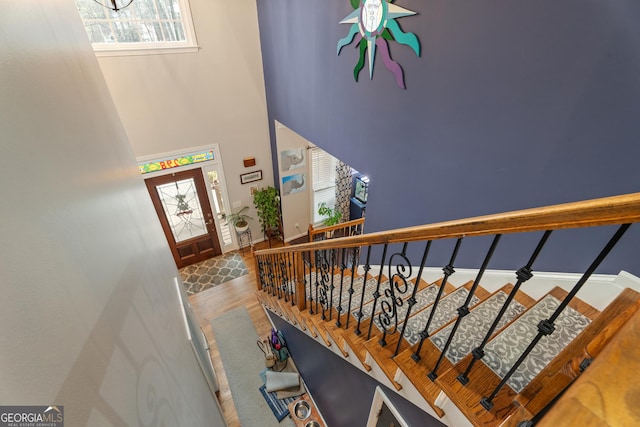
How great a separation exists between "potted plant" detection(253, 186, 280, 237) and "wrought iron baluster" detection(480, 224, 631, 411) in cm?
531

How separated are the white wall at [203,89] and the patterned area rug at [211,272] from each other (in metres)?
1.98

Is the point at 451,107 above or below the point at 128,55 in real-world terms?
below

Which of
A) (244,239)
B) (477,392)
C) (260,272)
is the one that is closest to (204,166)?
(244,239)

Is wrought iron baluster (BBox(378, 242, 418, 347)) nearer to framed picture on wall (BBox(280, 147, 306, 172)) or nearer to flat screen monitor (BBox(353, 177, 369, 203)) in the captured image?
framed picture on wall (BBox(280, 147, 306, 172))

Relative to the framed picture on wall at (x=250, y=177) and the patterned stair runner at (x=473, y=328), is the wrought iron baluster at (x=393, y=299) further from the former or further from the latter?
the framed picture on wall at (x=250, y=177)

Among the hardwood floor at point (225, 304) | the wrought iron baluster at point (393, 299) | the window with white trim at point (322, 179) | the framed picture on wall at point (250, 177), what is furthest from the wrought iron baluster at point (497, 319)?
the window with white trim at point (322, 179)

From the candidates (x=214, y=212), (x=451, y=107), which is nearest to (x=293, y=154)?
(x=214, y=212)

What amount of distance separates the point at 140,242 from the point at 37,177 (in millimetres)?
1032

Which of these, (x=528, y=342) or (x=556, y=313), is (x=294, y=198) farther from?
(x=556, y=313)

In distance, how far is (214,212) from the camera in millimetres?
5973

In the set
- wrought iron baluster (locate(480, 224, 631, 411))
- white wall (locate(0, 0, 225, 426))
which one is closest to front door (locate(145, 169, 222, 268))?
white wall (locate(0, 0, 225, 426))

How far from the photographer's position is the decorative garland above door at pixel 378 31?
2.38 m

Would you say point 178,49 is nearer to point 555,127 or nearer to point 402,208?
point 402,208

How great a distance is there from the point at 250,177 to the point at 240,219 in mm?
930
